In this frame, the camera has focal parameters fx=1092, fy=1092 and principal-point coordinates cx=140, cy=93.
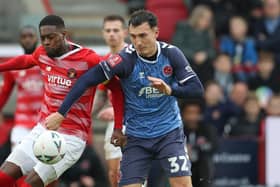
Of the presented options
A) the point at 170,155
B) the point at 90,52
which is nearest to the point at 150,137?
the point at 170,155

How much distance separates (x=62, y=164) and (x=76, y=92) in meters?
0.86

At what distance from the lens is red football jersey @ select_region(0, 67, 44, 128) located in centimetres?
1326

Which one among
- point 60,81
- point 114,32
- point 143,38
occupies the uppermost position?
point 143,38

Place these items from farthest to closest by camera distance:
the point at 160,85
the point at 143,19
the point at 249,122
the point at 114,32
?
the point at 249,122, the point at 114,32, the point at 143,19, the point at 160,85

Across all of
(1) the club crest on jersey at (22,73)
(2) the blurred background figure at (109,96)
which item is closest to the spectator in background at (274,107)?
(2) the blurred background figure at (109,96)

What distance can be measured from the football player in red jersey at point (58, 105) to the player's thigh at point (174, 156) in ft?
1.74

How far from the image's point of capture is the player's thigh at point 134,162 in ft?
35.1

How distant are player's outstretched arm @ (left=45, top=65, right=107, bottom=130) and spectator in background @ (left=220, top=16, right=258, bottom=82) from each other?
22.7 feet

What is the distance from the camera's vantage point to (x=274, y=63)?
17.4 meters

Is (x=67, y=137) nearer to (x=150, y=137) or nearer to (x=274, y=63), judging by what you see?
(x=150, y=137)

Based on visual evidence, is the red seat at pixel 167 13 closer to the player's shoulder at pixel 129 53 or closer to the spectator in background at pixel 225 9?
the spectator in background at pixel 225 9

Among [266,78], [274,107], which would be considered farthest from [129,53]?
[266,78]

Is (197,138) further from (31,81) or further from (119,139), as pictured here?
(119,139)

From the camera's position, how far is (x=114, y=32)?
41.3 feet
